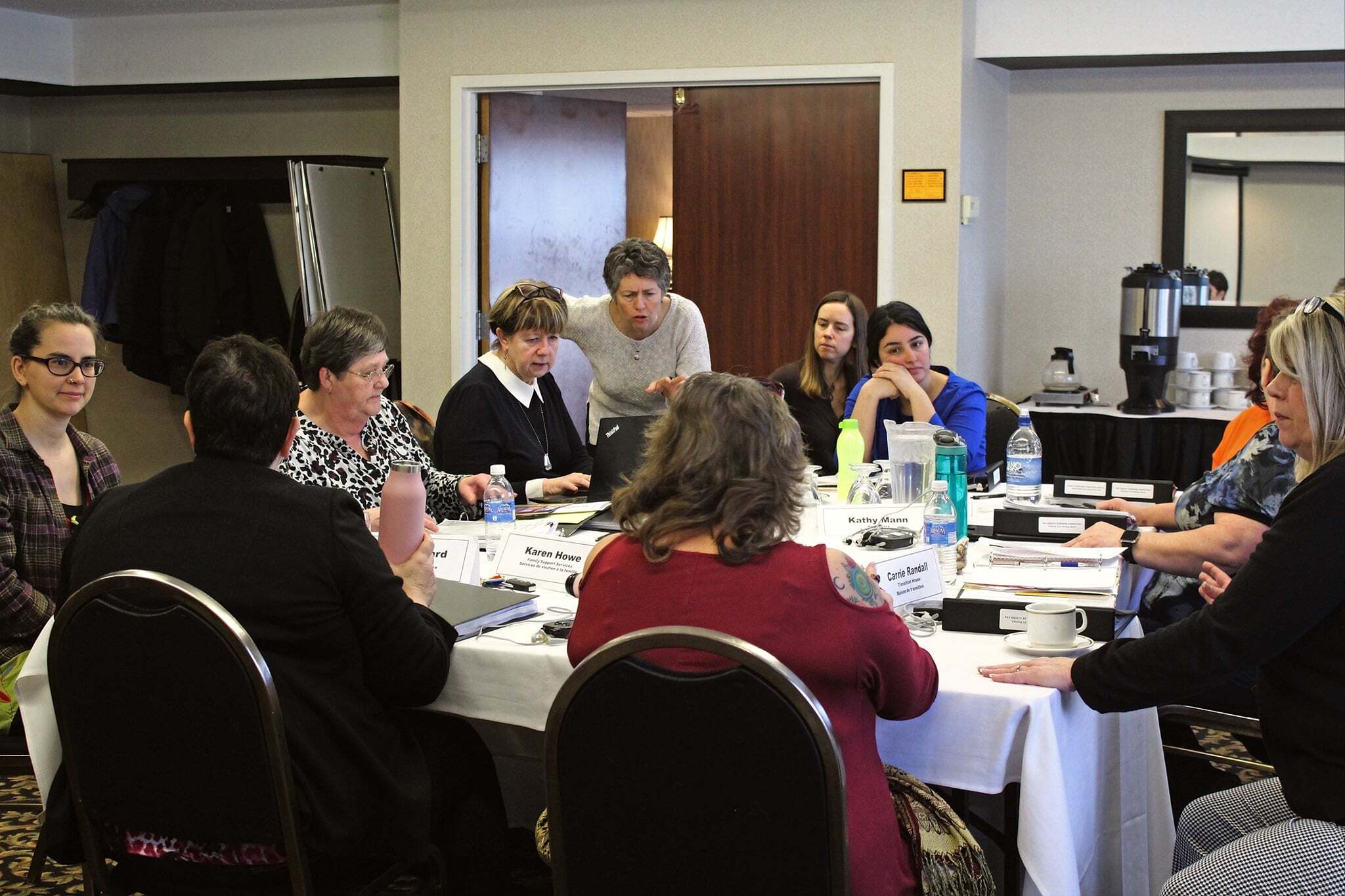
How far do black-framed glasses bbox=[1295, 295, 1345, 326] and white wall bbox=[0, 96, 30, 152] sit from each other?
22.6 feet

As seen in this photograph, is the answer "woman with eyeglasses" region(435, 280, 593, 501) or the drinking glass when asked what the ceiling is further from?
the drinking glass

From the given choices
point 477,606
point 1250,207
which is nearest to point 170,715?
point 477,606

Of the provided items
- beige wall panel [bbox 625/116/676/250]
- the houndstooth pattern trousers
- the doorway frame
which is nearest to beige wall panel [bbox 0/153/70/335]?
the doorway frame

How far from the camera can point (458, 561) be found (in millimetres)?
2406

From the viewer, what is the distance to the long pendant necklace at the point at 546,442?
3518mm

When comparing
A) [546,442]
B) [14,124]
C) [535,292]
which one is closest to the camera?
[535,292]

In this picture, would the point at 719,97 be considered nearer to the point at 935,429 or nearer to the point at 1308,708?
the point at 935,429

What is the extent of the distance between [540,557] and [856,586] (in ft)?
3.22

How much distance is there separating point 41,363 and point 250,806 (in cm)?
152

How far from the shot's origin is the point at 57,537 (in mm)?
2701

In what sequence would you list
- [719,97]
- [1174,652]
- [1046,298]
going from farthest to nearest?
[1046,298]
[719,97]
[1174,652]

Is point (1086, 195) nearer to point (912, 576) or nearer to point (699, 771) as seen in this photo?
point (912, 576)

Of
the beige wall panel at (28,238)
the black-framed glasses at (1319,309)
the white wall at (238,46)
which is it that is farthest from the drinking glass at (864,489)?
the beige wall panel at (28,238)

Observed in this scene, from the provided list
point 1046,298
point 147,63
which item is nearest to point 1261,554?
point 1046,298
